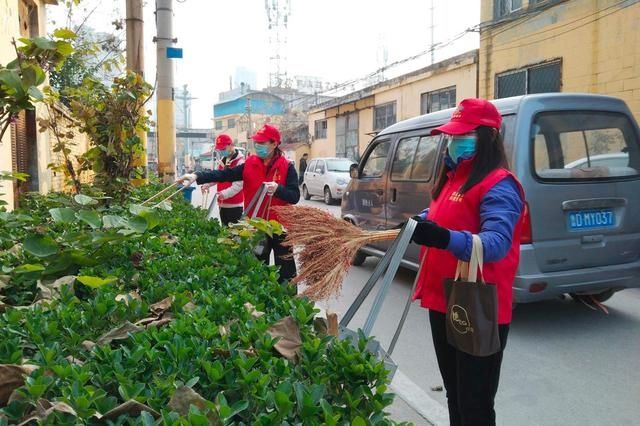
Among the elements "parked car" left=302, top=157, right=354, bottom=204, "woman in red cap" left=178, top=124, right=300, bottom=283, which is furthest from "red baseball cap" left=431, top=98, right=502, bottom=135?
"parked car" left=302, top=157, right=354, bottom=204

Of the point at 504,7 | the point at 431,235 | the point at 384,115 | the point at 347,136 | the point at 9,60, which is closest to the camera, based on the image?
the point at 431,235

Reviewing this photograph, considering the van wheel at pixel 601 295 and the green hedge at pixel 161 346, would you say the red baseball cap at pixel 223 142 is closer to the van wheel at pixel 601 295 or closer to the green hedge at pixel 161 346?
the van wheel at pixel 601 295

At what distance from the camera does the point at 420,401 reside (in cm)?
333

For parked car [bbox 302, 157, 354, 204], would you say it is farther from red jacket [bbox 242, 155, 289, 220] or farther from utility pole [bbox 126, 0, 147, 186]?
red jacket [bbox 242, 155, 289, 220]

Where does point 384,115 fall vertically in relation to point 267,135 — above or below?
above

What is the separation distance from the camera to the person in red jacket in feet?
19.5

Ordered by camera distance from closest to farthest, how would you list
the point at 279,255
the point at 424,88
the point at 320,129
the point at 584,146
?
the point at 279,255 < the point at 584,146 < the point at 424,88 < the point at 320,129

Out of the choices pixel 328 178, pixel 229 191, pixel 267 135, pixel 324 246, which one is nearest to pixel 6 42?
pixel 229 191

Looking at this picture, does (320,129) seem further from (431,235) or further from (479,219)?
(431,235)

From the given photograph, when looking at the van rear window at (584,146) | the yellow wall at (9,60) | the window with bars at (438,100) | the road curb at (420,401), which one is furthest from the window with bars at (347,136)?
the road curb at (420,401)

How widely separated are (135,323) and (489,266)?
4.28 ft

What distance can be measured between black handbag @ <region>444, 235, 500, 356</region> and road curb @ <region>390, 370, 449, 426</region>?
124 centimetres

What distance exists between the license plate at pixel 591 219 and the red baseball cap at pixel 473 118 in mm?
2524

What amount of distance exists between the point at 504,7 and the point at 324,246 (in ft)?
48.5
